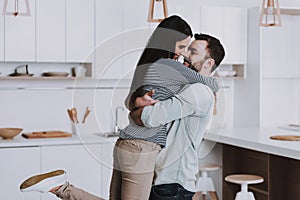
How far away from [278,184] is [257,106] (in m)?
1.15

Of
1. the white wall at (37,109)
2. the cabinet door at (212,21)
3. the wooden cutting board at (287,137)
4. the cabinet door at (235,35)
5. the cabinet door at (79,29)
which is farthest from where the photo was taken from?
the cabinet door at (235,35)

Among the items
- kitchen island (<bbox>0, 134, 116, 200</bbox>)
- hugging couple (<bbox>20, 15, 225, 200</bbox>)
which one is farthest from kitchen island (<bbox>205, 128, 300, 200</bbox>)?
hugging couple (<bbox>20, 15, 225, 200</bbox>)

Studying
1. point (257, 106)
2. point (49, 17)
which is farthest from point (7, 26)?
point (257, 106)

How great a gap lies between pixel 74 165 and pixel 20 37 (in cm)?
114

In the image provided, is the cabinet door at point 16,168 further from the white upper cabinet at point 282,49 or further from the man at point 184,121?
the white upper cabinet at point 282,49

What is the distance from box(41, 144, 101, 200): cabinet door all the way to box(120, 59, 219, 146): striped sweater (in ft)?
7.37

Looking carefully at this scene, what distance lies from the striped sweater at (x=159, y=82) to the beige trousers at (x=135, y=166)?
0.12 feet

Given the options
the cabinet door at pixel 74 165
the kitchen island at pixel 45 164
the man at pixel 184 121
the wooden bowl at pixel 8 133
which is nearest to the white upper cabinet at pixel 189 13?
the kitchen island at pixel 45 164

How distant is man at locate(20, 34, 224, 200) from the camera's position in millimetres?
2498

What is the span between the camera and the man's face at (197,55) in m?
2.58

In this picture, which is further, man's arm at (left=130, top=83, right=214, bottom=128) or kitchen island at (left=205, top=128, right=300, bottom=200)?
kitchen island at (left=205, top=128, right=300, bottom=200)

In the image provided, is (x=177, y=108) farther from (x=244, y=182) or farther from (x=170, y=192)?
(x=244, y=182)

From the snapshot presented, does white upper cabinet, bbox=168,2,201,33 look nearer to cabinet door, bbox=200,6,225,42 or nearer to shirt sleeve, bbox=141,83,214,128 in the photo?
cabinet door, bbox=200,6,225,42

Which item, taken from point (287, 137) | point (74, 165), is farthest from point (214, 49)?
point (74, 165)
